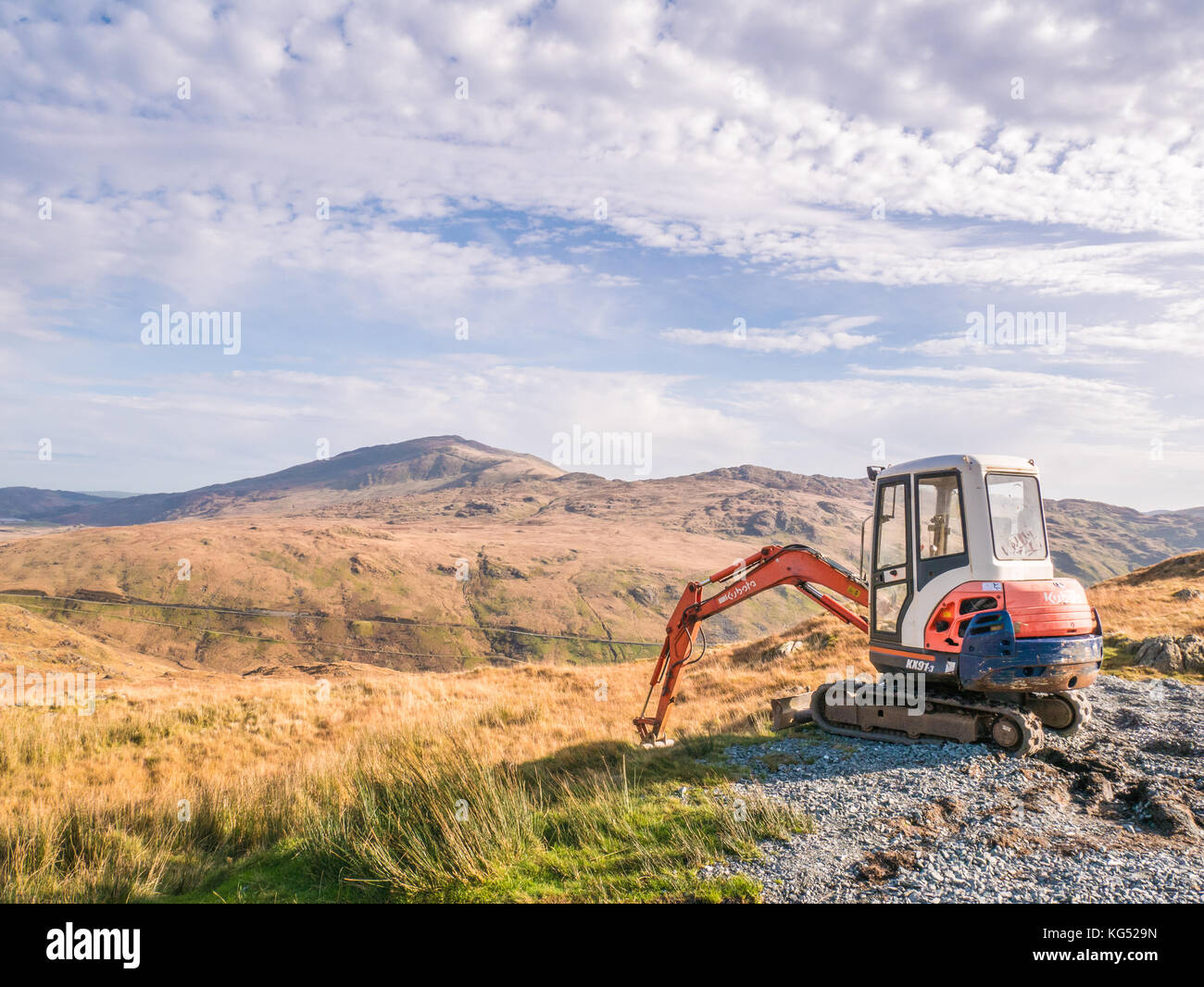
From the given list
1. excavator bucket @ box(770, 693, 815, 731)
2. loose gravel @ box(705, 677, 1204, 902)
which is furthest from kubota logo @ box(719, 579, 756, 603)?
loose gravel @ box(705, 677, 1204, 902)

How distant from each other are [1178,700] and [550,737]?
11.7 metres

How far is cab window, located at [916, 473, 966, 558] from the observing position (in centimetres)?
967

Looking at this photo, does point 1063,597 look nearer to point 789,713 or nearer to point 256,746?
point 789,713

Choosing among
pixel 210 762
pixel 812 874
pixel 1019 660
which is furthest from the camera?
pixel 210 762

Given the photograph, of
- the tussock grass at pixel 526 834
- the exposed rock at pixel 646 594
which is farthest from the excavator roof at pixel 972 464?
the exposed rock at pixel 646 594

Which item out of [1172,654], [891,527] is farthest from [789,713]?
[1172,654]

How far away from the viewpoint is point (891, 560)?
34.1ft

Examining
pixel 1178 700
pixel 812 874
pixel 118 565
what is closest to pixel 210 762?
pixel 812 874

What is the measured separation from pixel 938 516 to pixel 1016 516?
99 cm

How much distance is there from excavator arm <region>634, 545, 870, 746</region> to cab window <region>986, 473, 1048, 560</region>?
2.18 meters

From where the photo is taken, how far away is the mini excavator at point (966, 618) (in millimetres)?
8922

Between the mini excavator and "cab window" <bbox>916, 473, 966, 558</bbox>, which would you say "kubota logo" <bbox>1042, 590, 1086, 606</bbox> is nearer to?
the mini excavator
